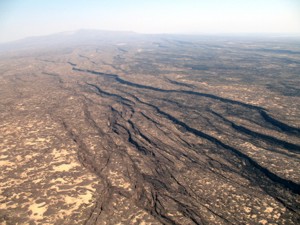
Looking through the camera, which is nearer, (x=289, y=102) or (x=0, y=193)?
(x=0, y=193)

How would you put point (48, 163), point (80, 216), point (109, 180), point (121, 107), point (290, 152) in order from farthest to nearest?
1. point (121, 107)
2. point (290, 152)
3. point (48, 163)
4. point (109, 180)
5. point (80, 216)

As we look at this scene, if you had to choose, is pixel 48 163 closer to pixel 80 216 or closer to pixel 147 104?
pixel 80 216

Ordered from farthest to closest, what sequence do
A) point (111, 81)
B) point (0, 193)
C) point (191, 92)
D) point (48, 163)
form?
point (111, 81) → point (191, 92) → point (48, 163) → point (0, 193)

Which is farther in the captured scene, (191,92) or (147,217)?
(191,92)

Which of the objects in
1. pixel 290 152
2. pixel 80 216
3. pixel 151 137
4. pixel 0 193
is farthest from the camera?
pixel 151 137

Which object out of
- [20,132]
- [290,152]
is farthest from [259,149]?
[20,132]

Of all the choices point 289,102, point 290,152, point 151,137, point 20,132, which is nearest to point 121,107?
point 151,137

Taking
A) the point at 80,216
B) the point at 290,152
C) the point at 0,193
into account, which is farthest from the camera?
the point at 290,152

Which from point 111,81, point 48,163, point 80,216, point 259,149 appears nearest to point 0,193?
point 48,163

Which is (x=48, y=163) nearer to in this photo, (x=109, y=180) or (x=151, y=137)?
(x=109, y=180)
